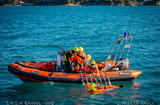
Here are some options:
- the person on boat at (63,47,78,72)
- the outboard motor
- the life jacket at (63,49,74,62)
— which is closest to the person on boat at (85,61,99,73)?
the person on boat at (63,47,78,72)

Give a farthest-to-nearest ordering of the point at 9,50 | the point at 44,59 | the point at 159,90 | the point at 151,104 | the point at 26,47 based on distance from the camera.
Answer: the point at 26,47, the point at 9,50, the point at 44,59, the point at 159,90, the point at 151,104

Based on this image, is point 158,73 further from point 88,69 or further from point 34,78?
point 34,78

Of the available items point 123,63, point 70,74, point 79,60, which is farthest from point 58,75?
point 123,63

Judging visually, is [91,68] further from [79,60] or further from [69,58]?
[69,58]

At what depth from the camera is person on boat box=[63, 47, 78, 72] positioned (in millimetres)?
14028

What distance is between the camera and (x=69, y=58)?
46.1ft

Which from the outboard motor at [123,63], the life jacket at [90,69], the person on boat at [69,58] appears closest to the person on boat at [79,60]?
the person on boat at [69,58]

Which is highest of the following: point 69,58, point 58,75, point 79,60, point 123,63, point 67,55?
point 67,55

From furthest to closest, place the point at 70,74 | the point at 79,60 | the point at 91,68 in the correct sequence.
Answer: the point at 91,68 < the point at 70,74 < the point at 79,60

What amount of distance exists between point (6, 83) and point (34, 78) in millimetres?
2126

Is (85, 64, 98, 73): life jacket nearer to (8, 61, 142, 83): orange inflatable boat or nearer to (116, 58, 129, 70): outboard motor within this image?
(8, 61, 142, 83): orange inflatable boat

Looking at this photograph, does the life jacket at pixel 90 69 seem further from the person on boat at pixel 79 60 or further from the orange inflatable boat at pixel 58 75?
the person on boat at pixel 79 60

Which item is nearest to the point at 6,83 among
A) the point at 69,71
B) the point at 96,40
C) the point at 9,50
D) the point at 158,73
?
the point at 69,71

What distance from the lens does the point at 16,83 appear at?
15.0 metres
